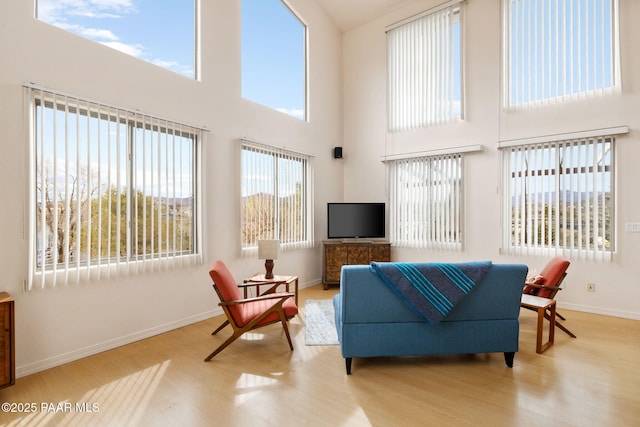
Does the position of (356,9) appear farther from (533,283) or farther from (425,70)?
(533,283)

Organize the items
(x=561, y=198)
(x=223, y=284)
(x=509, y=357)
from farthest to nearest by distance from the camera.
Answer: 1. (x=561, y=198)
2. (x=223, y=284)
3. (x=509, y=357)

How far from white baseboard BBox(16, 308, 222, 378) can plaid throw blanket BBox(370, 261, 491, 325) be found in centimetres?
255

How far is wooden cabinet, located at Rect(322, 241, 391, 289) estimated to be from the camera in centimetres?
575

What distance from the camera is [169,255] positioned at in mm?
3750

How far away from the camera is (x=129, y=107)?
11.0ft

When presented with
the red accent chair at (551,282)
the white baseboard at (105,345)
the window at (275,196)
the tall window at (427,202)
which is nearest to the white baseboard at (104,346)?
the white baseboard at (105,345)

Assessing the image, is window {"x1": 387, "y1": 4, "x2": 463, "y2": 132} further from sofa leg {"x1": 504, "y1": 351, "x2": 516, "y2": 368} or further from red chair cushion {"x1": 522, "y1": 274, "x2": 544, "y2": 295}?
sofa leg {"x1": 504, "y1": 351, "x2": 516, "y2": 368}

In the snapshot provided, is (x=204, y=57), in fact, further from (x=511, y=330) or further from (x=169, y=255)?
(x=511, y=330)

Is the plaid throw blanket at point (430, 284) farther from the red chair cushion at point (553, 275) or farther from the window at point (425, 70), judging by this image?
the window at point (425, 70)

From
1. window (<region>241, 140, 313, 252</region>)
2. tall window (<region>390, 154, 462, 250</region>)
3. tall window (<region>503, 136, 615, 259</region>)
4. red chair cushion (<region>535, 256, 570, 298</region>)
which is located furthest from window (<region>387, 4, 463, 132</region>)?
red chair cushion (<region>535, 256, 570, 298</region>)

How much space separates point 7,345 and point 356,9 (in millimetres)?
6730

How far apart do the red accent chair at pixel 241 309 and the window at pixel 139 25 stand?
96.2 inches

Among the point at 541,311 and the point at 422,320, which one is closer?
the point at 422,320

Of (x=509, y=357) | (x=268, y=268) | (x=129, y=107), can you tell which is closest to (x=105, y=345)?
(x=268, y=268)
